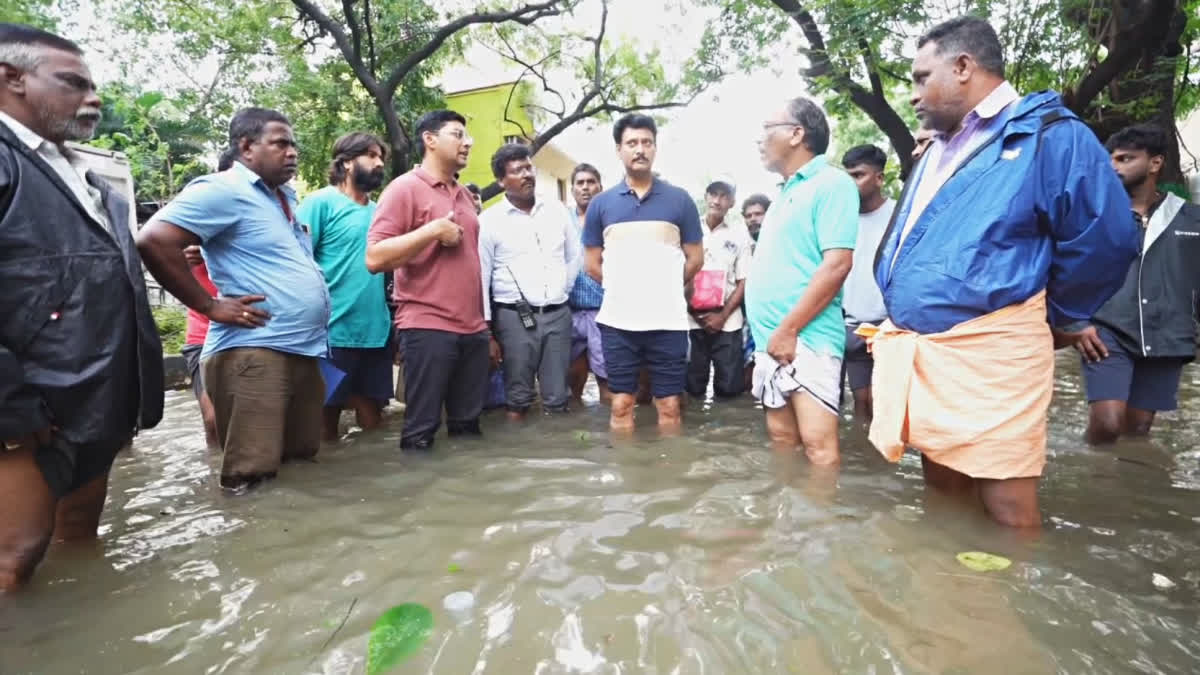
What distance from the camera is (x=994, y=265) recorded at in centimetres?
217

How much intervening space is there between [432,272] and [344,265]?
81 cm

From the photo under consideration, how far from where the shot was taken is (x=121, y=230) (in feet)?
7.91

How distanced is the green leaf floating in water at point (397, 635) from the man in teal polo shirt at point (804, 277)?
1858mm

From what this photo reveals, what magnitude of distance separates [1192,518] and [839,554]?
1.64 meters

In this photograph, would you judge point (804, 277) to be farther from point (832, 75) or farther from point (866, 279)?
point (832, 75)

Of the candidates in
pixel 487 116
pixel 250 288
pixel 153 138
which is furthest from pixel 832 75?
pixel 153 138

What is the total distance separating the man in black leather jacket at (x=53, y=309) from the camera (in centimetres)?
198

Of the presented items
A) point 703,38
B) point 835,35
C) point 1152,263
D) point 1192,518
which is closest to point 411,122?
point 703,38

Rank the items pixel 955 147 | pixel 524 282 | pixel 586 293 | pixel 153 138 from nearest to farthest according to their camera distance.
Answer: pixel 955 147 < pixel 524 282 < pixel 586 293 < pixel 153 138

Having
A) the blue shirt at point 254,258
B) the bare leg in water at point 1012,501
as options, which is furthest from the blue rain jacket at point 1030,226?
the blue shirt at point 254,258

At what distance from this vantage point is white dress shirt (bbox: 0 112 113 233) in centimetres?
210

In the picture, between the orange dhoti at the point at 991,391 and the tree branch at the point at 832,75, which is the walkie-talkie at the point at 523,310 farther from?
the tree branch at the point at 832,75

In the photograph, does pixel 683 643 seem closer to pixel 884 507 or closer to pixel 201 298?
pixel 884 507

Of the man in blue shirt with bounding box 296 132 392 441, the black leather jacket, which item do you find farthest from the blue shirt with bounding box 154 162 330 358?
the man in blue shirt with bounding box 296 132 392 441
